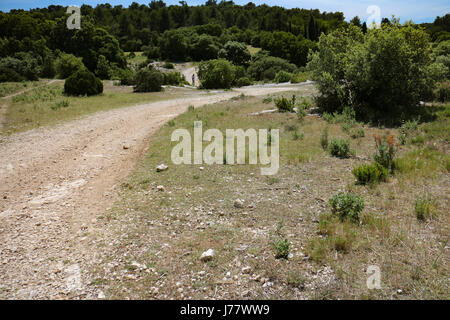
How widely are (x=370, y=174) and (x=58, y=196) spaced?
24.3 ft

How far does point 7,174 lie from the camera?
8.70m

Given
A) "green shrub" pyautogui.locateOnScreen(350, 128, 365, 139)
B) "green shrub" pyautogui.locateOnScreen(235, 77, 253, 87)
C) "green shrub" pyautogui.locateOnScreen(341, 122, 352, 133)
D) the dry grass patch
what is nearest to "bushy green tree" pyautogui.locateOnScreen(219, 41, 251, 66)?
"green shrub" pyautogui.locateOnScreen(235, 77, 253, 87)

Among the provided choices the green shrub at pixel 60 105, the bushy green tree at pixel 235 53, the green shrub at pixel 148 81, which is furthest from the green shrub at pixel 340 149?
the bushy green tree at pixel 235 53

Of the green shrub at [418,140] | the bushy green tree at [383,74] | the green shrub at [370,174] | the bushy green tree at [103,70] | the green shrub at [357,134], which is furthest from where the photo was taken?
the bushy green tree at [103,70]

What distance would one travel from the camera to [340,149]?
29.6ft

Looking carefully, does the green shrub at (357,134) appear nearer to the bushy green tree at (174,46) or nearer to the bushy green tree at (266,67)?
the bushy green tree at (266,67)

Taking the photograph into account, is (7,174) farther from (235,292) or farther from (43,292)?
(235,292)

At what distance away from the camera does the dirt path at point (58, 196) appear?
15.4 ft

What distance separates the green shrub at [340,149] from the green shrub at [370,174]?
169 centimetres

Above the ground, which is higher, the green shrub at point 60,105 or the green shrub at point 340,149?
the green shrub at point 60,105

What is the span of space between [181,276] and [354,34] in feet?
51.5

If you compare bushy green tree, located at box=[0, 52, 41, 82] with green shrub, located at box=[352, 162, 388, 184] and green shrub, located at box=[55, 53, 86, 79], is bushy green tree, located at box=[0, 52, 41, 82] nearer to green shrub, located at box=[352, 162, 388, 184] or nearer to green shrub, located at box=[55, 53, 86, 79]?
green shrub, located at box=[55, 53, 86, 79]
